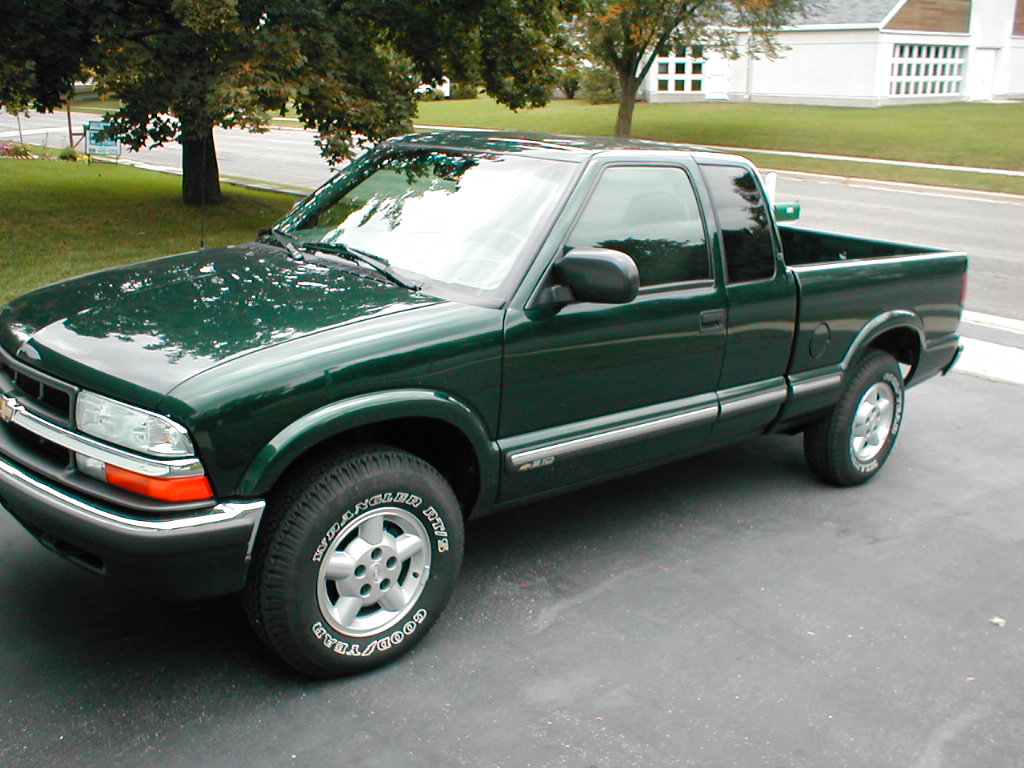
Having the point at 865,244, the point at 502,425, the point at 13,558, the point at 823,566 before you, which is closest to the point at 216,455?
the point at 502,425

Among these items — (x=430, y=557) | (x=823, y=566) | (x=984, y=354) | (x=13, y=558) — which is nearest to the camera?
(x=430, y=557)

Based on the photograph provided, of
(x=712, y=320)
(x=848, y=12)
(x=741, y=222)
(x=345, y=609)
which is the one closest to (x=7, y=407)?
(x=345, y=609)

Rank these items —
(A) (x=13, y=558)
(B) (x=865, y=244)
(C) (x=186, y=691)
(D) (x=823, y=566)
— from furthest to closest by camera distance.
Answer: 1. (B) (x=865, y=244)
2. (D) (x=823, y=566)
3. (A) (x=13, y=558)
4. (C) (x=186, y=691)

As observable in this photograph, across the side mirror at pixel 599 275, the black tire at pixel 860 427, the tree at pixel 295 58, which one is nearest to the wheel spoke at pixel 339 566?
the side mirror at pixel 599 275

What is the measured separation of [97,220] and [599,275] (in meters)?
12.1

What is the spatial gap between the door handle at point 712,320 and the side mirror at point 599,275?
84 cm

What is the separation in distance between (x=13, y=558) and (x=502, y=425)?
7.12 ft

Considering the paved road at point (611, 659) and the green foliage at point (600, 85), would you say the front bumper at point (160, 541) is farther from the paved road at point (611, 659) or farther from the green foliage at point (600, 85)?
the green foliage at point (600, 85)

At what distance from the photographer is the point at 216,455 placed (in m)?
3.36

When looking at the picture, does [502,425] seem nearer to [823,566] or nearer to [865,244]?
[823,566]

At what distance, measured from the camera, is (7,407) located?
150 inches

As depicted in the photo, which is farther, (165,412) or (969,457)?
(969,457)

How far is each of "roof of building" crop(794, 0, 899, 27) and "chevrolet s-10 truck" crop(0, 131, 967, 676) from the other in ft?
143

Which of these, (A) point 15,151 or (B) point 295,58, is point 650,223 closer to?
(B) point 295,58
